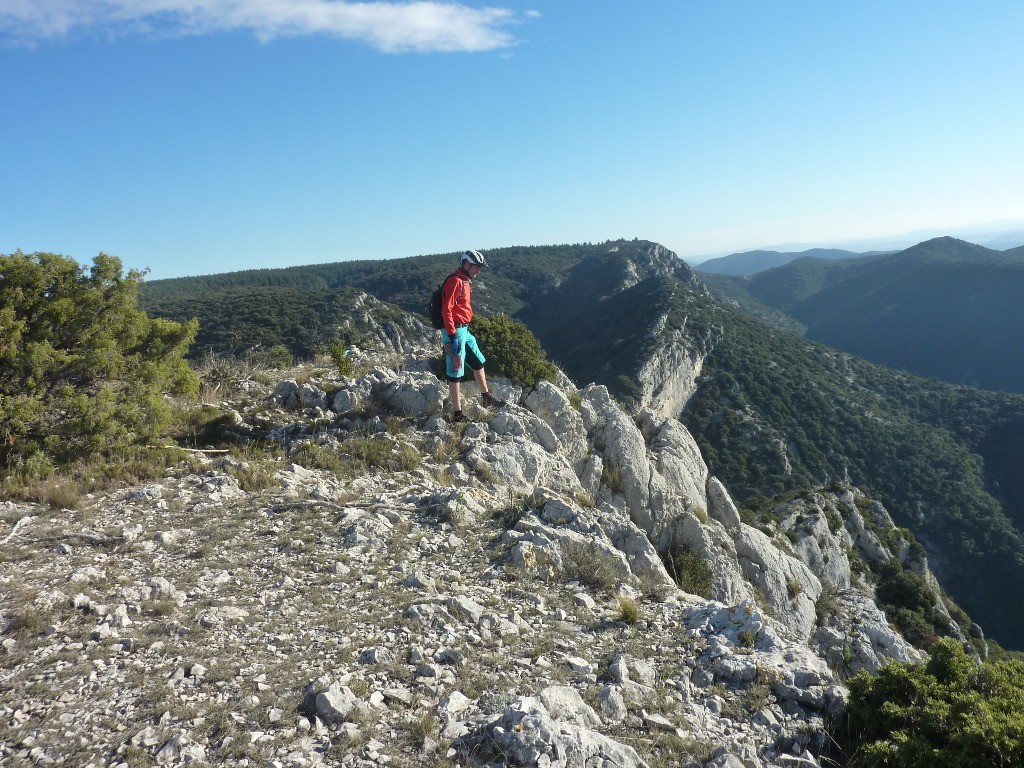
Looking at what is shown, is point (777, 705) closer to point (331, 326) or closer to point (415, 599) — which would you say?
point (415, 599)

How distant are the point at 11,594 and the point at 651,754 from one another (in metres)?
5.64

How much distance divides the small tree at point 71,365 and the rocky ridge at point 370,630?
0.99 metres

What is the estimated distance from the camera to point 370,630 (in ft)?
15.9

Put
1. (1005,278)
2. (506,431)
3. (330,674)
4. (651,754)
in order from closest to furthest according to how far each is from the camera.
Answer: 1. (651,754)
2. (330,674)
3. (506,431)
4. (1005,278)

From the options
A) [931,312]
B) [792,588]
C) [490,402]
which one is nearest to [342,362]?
[490,402]

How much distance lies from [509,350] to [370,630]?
8841 millimetres

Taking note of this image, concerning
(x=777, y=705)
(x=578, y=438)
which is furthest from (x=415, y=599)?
(x=578, y=438)

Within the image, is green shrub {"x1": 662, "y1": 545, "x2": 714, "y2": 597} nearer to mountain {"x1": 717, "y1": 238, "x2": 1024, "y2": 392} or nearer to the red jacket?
the red jacket

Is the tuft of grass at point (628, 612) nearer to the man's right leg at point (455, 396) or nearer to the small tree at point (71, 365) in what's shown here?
the man's right leg at point (455, 396)

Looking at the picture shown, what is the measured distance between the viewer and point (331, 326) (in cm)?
6275

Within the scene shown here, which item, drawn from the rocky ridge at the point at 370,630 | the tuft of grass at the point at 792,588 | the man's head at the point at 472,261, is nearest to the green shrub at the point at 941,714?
the rocky ridge at the point at 370,630

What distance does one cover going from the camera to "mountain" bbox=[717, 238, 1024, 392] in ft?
356

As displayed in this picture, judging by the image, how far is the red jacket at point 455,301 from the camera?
8.48 metres

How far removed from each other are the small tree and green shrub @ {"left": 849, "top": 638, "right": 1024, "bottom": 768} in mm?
8961
